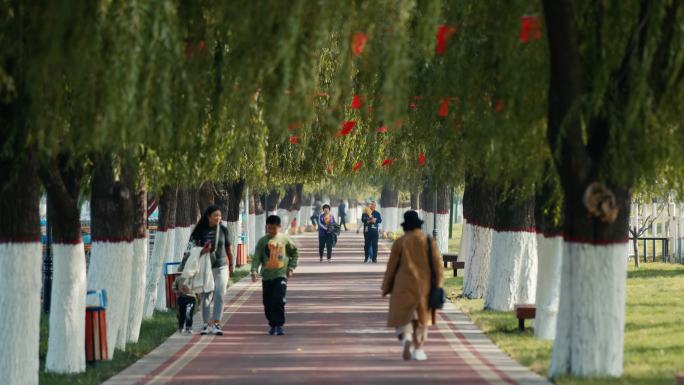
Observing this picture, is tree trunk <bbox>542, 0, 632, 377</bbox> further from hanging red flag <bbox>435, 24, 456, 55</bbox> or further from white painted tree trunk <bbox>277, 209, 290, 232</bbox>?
white painted tree trunk <bbox>277, 209, 290, 232</bbox>

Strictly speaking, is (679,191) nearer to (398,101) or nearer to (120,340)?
(398,101)

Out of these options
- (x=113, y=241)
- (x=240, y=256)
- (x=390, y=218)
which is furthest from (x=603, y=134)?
(x=390, y=218)

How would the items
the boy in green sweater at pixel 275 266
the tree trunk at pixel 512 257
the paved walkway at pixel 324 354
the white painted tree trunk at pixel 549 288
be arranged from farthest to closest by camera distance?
the tree trunk at pixel 512 257
the boy in green sweater at pixel 275 266
the white painted tree trunk at pixel 549 288
the paved walkway at pixel 324 354

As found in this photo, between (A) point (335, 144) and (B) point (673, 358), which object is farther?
(A) point (335, 144)

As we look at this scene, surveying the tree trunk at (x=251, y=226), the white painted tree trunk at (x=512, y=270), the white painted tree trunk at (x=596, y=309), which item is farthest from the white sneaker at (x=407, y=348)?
the tree trunk at (x=251, y=226)

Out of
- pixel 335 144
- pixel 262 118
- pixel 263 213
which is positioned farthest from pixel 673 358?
pixel 263 213

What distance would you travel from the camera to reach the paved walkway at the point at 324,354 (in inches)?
651

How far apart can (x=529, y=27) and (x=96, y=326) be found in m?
6.70

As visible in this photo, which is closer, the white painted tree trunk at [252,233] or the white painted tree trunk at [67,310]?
the white painted tree trunk at [67,310]

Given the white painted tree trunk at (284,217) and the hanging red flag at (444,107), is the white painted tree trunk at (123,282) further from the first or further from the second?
the white painted tree trunk at (284,217)

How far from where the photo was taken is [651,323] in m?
24.7

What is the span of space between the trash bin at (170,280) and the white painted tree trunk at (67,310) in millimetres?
11005

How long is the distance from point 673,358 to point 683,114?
4374 millimetres

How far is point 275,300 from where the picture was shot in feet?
74.5
